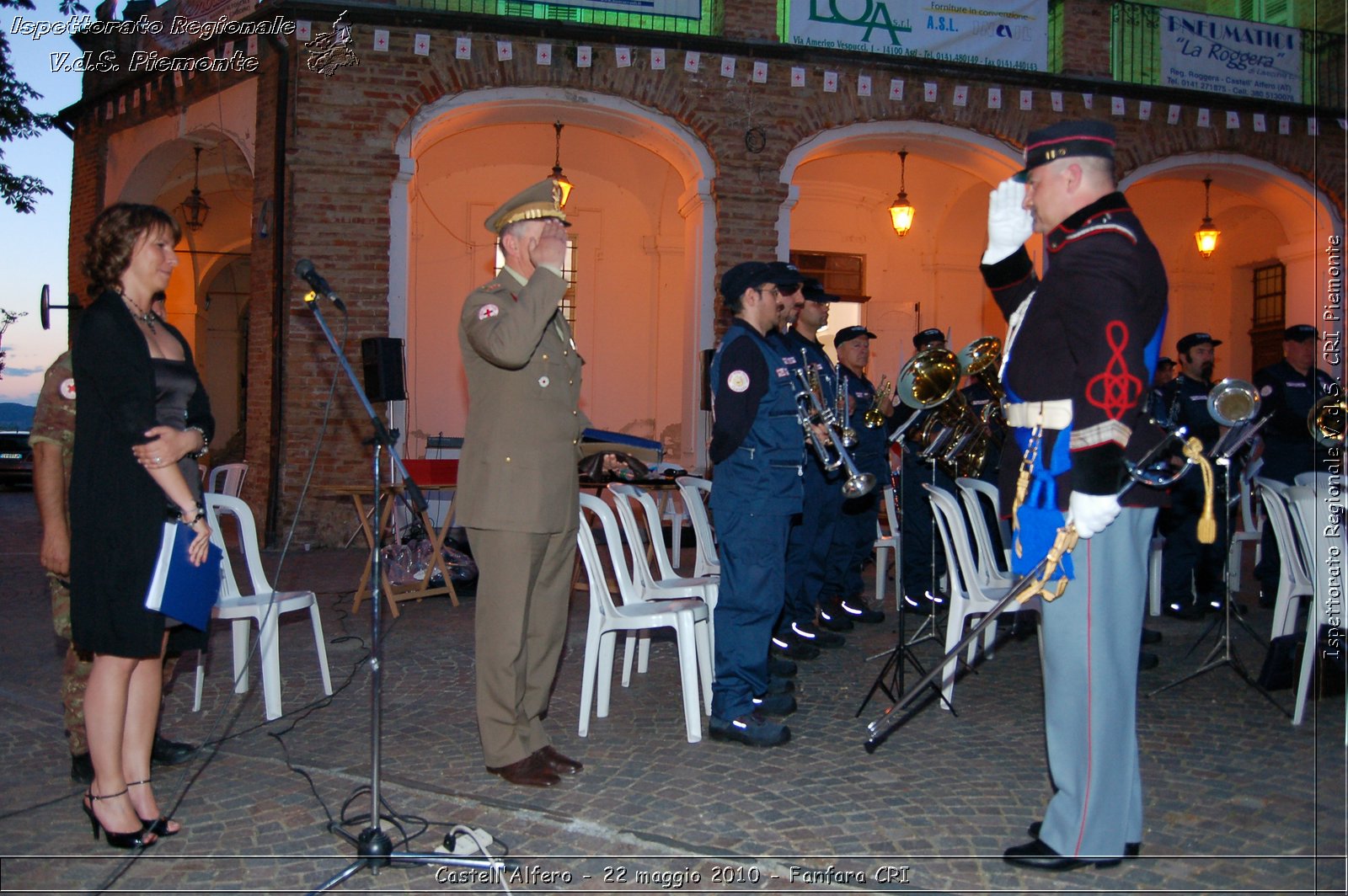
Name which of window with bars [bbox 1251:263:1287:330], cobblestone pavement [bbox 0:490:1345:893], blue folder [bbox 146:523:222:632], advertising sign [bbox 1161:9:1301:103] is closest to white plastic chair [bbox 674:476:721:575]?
cobblestone pavement [bbox 0:490:1345:893]

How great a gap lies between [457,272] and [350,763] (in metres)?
11.3

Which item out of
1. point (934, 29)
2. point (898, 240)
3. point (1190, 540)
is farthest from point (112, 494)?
point (898, 240)

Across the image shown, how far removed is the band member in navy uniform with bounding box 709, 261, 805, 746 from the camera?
459cm

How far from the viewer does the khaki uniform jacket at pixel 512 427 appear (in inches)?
151

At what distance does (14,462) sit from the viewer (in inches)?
830

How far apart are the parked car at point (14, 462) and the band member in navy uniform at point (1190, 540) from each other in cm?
2073

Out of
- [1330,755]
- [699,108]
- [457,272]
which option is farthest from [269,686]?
[457,272]

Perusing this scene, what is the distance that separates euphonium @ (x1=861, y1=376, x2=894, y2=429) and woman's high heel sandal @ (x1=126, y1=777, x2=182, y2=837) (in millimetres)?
4997

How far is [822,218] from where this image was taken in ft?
52.6

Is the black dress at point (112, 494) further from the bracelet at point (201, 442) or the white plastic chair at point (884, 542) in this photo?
the white plastic chair at point (884, 542)

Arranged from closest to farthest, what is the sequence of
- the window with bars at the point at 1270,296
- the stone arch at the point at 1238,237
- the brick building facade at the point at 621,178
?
the brick building facade at the point at 621,178
the stone arch at the point at 1238,237
the window with bars at the point at 1270,296

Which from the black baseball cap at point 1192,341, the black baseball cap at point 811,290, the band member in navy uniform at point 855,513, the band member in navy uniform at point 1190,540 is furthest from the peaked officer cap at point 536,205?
the black baseball cap at point 1192,341

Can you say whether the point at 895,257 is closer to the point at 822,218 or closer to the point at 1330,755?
the point at 822,218

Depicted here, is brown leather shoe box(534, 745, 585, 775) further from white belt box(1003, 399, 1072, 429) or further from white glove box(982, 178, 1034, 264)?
white glove box(982, 178, 1034, 264)
